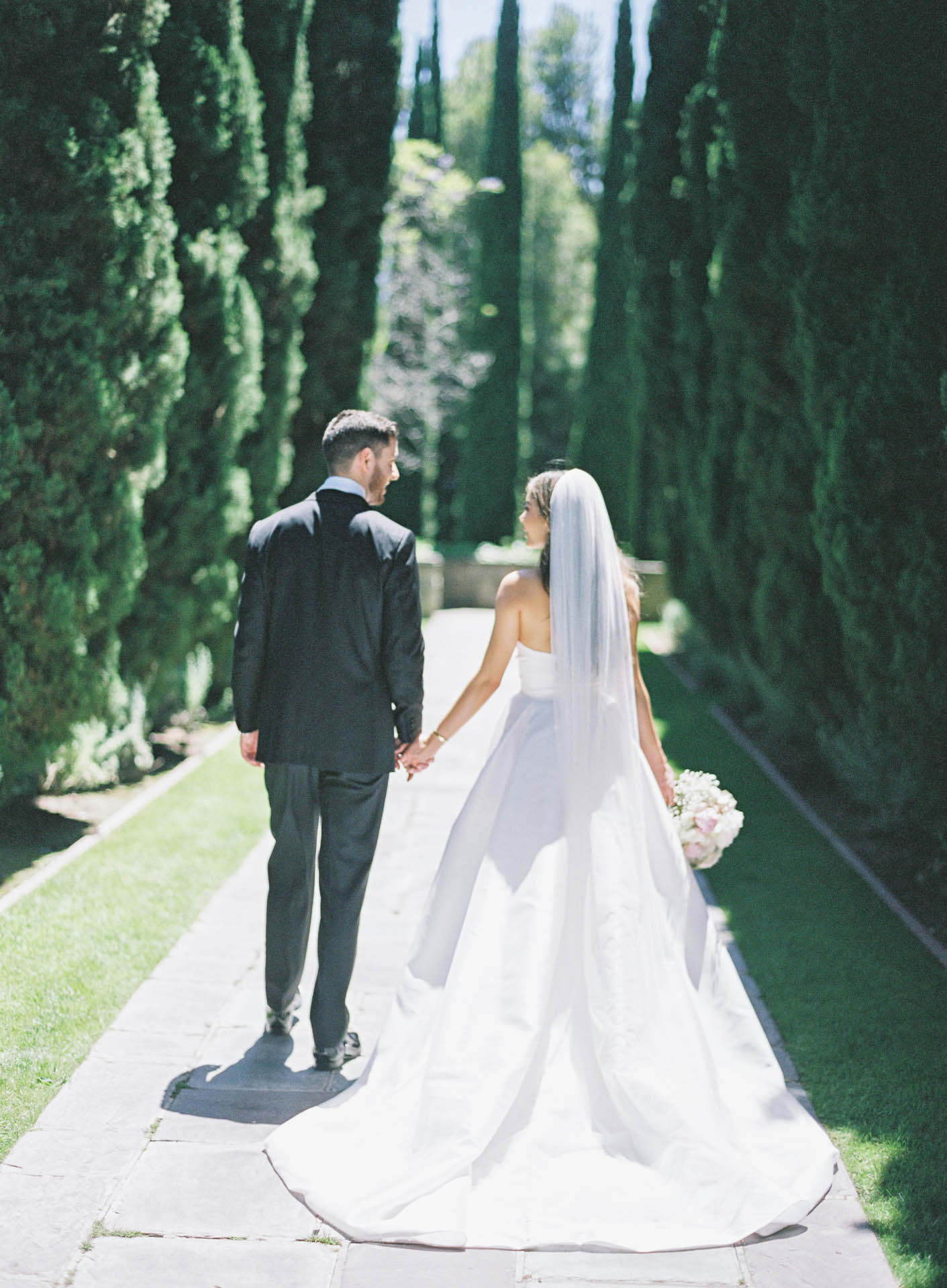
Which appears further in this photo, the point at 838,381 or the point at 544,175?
the point at 544,175

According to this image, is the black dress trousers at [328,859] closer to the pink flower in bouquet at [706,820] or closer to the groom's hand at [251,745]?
the groom's hand at [251,745]

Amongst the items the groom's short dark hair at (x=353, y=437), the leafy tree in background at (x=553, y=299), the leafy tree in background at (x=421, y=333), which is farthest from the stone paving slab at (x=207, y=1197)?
the leafy tree in background at (x=553, y=299)

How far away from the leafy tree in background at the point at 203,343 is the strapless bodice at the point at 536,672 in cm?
453

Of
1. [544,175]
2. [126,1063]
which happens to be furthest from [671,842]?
[544,175]

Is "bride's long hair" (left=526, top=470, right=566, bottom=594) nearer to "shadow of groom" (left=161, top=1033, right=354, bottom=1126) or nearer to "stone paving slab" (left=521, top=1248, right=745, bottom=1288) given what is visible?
"shadow of groom" (left=161, top=1033, right=354, bottom=1126)

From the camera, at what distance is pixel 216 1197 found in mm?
2943

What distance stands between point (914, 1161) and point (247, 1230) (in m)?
1.84

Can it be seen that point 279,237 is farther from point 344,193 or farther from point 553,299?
point 553,299

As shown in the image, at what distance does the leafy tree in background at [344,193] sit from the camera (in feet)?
36.3

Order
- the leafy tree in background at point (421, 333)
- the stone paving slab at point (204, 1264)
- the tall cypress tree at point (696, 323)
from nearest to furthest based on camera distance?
1. the stone paving slab at point (204, 1264)
2. the tall cypress tree at point (696, 323)
3. the leafy tree in background at point (421, 333)

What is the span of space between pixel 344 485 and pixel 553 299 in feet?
98.6

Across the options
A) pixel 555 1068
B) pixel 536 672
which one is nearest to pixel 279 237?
pixel 536 672

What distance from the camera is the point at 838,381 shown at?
6.05m

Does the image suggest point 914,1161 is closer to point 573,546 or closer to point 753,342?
point 573,546
